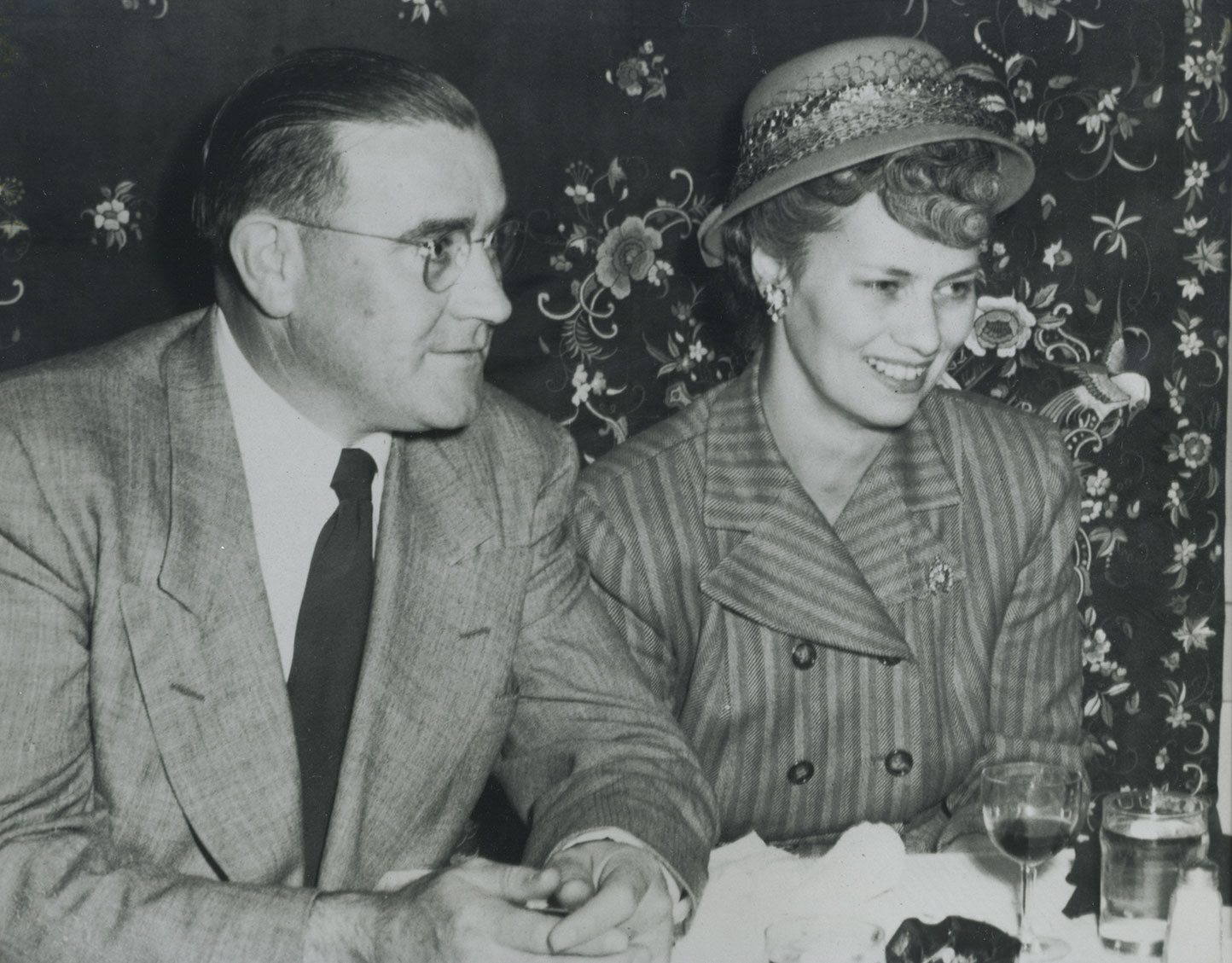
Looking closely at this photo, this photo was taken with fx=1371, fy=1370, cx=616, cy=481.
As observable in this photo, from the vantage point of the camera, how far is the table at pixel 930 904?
4.64ft

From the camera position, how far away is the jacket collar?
6.65 ft

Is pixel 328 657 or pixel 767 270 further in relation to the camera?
pixel 767 270

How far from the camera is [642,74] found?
8.18ft

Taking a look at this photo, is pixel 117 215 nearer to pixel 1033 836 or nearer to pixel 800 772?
pixel 800 772

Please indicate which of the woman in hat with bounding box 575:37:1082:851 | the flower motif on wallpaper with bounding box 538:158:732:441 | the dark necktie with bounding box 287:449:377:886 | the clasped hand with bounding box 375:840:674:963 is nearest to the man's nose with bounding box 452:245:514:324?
the dark necktie with bounding box 287:449:377:886

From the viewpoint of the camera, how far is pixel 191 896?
1.42 m

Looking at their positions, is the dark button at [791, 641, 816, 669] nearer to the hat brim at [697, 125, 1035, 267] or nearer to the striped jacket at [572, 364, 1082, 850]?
the striped jacket at [572, 364, 1082, 850]

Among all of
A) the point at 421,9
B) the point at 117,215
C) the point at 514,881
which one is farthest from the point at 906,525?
the point at 117,215

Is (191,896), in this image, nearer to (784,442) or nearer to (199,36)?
(784,442)

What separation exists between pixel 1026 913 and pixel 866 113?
3.74ft

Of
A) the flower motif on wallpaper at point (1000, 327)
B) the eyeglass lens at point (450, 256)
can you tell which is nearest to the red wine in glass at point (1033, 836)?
the eyeglass lens at point (450, 256)

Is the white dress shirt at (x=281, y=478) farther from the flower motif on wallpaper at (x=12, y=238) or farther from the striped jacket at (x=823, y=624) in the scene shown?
the flower motif on wallpaper at (x=12, y=238)

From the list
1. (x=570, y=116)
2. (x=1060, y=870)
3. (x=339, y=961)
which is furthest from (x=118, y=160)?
(x=1060, y=870)

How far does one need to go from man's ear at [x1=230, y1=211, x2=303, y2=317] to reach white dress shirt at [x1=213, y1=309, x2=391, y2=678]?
0.10 meters
